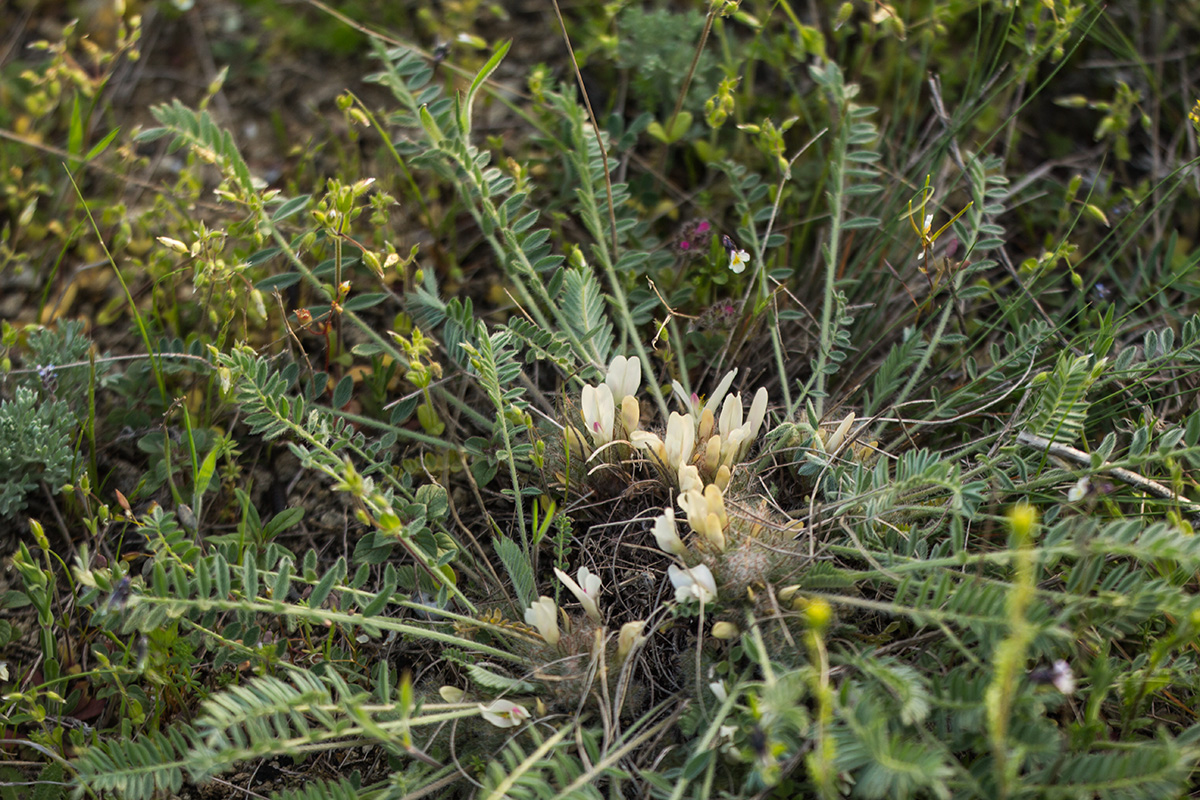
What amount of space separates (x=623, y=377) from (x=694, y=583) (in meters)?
0.50

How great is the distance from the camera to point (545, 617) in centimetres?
167

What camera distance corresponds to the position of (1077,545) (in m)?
1.40

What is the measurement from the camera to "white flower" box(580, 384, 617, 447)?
73.7 inches

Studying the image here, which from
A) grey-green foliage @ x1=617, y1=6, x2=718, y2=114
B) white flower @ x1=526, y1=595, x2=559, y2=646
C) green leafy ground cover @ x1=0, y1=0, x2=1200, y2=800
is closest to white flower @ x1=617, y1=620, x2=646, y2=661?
green leafy ground cover @ x1=0, y1=0, x2=1200, y2=800

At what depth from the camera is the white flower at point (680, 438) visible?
1.81 metres

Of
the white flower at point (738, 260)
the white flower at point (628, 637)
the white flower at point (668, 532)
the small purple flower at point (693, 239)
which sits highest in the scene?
the white flower at point (738, 260)

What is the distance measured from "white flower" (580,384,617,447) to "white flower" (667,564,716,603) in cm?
37

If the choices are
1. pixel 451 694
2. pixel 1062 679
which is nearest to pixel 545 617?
pixel 451 694

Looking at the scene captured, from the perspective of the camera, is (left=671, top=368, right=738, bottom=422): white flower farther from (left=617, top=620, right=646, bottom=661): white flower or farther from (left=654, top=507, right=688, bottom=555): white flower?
(left=617, top=620, right=646, bottom=661): white flower

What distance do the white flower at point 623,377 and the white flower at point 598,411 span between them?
30 millimetres

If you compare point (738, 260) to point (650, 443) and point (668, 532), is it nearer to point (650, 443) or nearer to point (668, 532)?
point (650, 443)

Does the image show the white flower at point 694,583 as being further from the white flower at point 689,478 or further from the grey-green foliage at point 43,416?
the grey-green foliage at point 43,416

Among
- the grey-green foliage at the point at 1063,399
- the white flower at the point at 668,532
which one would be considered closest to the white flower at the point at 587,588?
the white flower at the point at 668,532

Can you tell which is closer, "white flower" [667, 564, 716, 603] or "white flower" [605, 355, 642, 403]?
"white flower" [667, 564, 716, 603]
